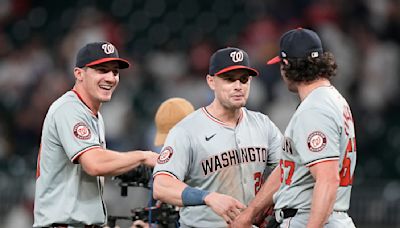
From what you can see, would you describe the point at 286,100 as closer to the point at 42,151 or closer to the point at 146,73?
the point at 146,73

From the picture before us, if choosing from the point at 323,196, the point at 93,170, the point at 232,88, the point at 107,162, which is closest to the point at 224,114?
the point at 232,88

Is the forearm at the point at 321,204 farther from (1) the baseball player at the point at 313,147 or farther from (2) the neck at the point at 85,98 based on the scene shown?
(2) the neck at the point at 85,98

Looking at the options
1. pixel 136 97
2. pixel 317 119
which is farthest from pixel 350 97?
pixel 317 119

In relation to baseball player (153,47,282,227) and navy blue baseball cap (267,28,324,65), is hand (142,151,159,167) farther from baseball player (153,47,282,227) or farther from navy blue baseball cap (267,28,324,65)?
navy blue baseball cap (267,28,324,65)

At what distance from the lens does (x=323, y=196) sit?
5.02m

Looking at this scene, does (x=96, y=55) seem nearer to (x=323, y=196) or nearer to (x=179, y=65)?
(x=323, y=196)

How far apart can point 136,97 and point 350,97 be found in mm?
2944

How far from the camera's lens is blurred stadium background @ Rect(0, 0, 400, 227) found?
10859mm

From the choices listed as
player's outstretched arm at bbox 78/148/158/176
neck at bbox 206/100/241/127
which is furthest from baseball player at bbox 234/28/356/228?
player's outstretched arm at bbox 78/148/158/176

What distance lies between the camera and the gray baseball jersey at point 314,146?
5.15 m

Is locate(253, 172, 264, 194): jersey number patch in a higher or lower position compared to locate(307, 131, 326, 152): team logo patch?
lower

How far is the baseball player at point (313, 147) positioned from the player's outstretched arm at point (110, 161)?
0.84 metres

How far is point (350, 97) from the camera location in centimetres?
1116

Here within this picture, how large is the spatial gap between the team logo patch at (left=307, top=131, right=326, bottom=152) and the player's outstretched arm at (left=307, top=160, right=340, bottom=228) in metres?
0.11
